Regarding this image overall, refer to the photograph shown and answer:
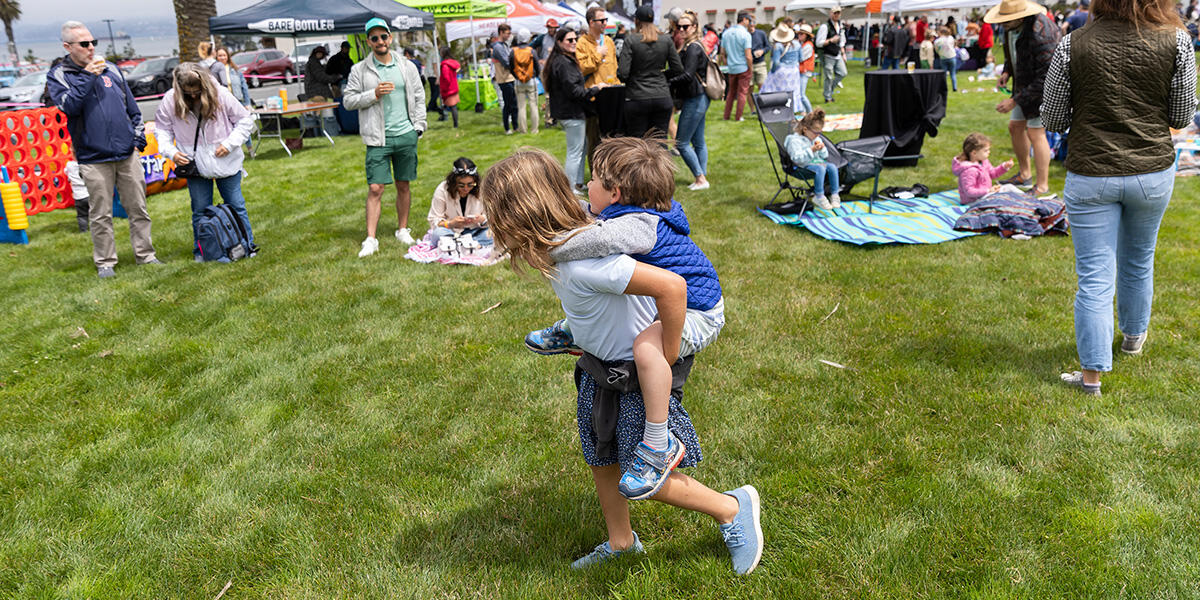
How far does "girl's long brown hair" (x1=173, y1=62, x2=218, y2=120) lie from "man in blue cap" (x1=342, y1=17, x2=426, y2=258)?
1122 millimetres

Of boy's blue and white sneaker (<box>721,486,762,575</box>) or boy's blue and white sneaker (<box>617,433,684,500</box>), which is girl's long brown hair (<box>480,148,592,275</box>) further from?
boy's blue and white sneaker (<box>721,486,762,575</box>)

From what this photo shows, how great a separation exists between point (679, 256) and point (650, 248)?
147 millimetres

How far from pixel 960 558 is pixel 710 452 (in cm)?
112

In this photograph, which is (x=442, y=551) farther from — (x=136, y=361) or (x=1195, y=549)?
(x=136, y=361)

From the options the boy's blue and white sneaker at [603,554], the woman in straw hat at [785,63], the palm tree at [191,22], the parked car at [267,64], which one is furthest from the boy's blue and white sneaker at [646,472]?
the parked car at [267,64]

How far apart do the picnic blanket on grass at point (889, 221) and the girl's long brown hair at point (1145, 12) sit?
3.25 meters

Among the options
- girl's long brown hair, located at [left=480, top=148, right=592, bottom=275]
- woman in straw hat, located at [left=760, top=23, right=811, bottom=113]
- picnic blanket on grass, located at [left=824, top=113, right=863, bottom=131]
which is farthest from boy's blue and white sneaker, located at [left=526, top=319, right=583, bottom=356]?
woman in straw hat, located at [left=760, top=23, right=811, bottom=113]

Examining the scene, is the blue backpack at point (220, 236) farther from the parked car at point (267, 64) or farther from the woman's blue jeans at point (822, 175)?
the parked car at point (267, 64)

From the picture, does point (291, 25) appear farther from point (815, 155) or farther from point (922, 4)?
point (922, 4)

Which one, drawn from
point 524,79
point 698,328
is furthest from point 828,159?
point 524,79

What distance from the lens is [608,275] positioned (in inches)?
84.1

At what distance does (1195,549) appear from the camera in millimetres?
2668

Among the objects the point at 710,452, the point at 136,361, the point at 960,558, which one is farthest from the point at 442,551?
the point at 136,361

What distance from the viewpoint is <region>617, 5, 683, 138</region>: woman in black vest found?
7.84 m
